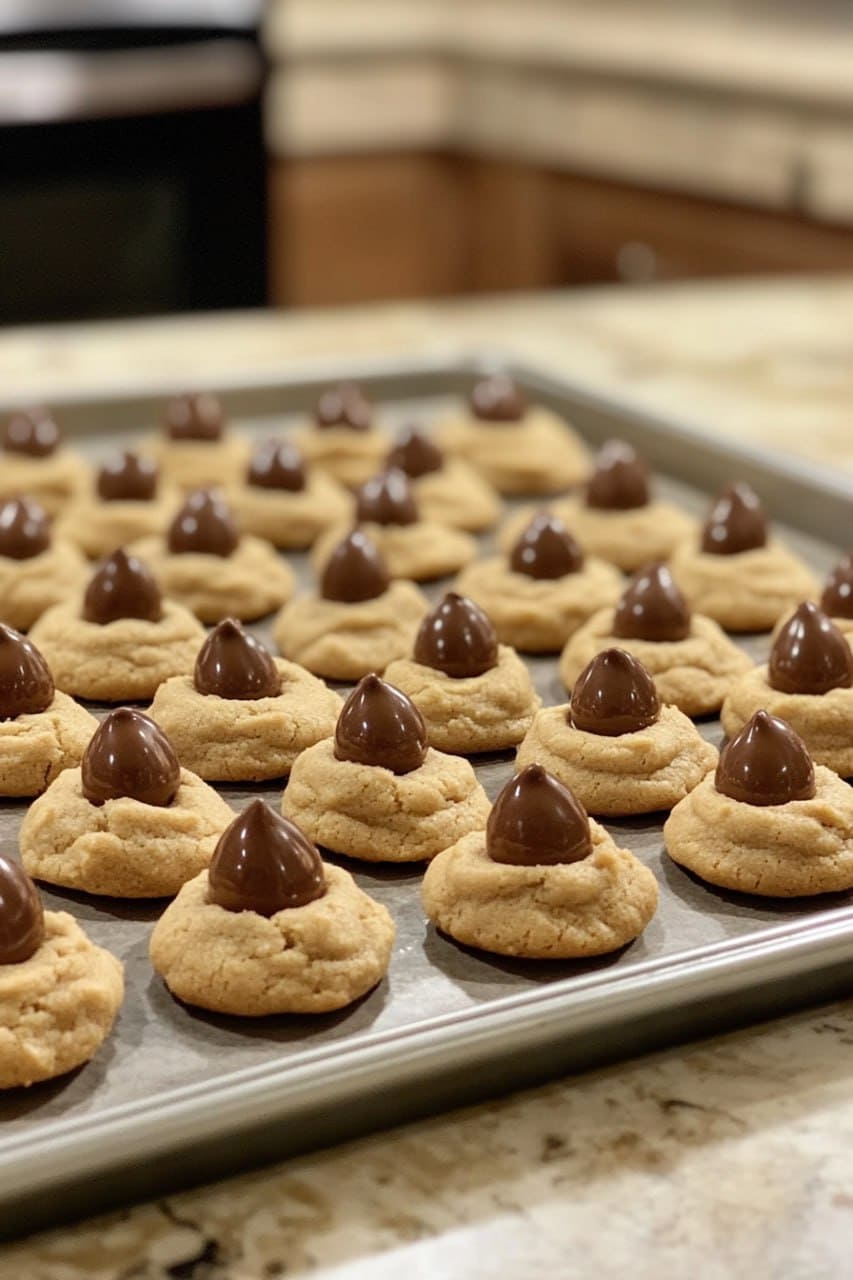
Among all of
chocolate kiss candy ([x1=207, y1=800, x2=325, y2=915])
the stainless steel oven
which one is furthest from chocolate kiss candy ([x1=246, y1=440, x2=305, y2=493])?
the stainless steel oven

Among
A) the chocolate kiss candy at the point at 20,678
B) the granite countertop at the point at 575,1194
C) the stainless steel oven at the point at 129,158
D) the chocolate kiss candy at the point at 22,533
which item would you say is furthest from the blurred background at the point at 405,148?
the granite countertop at the point at 575,1194

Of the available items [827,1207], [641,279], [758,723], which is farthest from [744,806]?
[641,279]

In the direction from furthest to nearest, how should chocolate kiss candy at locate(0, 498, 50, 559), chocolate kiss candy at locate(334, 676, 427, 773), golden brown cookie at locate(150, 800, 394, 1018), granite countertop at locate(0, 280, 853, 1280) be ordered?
chocolate kiss candy at locate(0, 498, 50, 559) → chocolate kiss candy at locate(334, 676, 427, 773) → golden brown cookie at locate(150, 800, 394, 1018) → granite countertop at locate(0, 280, 853, 1280)

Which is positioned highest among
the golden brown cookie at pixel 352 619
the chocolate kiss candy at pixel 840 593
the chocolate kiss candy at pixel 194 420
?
the chocolate kiss candy at pixel 840 593

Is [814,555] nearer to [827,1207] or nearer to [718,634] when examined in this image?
[718,634]

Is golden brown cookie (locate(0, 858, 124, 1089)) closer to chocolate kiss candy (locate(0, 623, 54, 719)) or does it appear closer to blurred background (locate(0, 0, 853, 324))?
chocolate kiss candy (locate(0, 623, 54, 719))

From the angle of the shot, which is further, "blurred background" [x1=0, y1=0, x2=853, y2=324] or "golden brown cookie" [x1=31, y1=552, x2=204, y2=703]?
"blurred background" [x1=0, y1=0, x2=853, y2=324]

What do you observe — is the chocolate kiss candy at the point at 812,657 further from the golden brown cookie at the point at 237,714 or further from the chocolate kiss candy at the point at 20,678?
the chocolate kiss candy at the point at 20,678
